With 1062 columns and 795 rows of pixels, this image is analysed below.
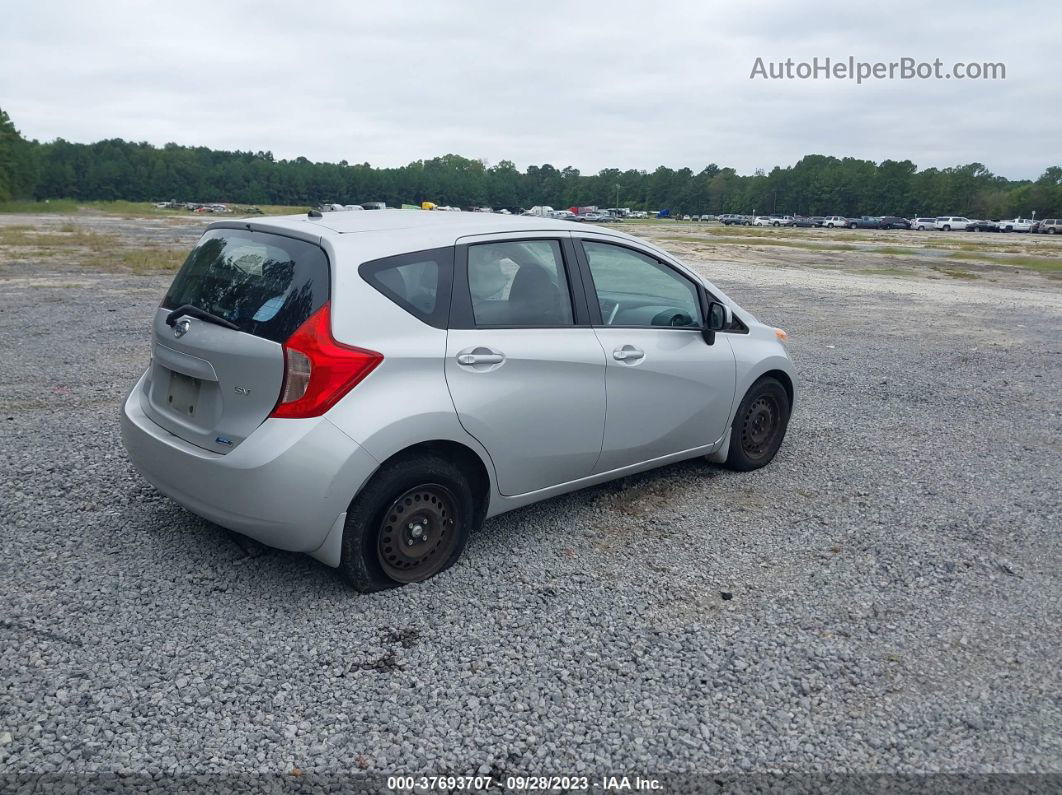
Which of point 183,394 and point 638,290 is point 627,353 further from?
point 183,394

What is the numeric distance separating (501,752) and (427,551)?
4.28 ft

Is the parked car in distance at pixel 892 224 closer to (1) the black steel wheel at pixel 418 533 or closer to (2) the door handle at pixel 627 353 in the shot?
(2) the door handle at pixel 627 353

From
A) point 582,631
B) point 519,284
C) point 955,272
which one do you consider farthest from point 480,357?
point 955,272

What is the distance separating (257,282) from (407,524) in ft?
4.34

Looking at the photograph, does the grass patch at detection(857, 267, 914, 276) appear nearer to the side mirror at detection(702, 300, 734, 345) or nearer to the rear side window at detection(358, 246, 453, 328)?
the side mirror at detection(702, 300, 734, 345)

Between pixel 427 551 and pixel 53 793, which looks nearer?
pixel 53 793

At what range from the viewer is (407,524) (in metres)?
3.95

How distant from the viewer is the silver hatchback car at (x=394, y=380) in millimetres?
3615

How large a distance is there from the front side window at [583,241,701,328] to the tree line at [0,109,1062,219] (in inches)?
4514

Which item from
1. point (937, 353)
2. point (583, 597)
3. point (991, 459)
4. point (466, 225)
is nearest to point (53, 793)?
point (583, 597)

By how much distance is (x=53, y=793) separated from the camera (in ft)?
8.61

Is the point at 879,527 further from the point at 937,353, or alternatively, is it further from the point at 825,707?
the point at 937,353

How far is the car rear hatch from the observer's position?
367 cm

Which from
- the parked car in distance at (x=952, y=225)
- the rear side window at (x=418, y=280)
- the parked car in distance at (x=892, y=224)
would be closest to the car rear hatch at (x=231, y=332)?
the rear side window at (x=418, y=280)
